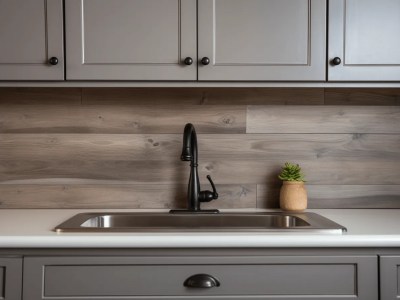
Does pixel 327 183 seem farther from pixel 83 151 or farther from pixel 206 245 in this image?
pixel 83 151

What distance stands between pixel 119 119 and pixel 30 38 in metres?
0.52

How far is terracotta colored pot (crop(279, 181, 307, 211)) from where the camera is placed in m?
2.06

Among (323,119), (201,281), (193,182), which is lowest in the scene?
(201,281)

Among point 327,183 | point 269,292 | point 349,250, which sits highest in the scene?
point 327,183

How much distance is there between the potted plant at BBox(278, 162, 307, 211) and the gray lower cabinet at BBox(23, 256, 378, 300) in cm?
53

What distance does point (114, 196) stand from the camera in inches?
85.8

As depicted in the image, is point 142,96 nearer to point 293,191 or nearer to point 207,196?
point 207,196

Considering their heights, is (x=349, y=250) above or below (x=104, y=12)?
below

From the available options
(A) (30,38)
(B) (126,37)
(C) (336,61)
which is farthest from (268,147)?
(A) (30,38)

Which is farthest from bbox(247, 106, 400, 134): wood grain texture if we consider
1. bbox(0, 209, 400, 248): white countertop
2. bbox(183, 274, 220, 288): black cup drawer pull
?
bbox(183, 274, 220, 288): black cup drawer pull

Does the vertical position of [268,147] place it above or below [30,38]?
below

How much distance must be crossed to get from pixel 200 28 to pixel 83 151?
0.77 metres

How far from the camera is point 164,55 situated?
6.03 ft

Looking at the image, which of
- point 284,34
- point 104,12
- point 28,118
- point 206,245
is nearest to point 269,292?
point 206,245
